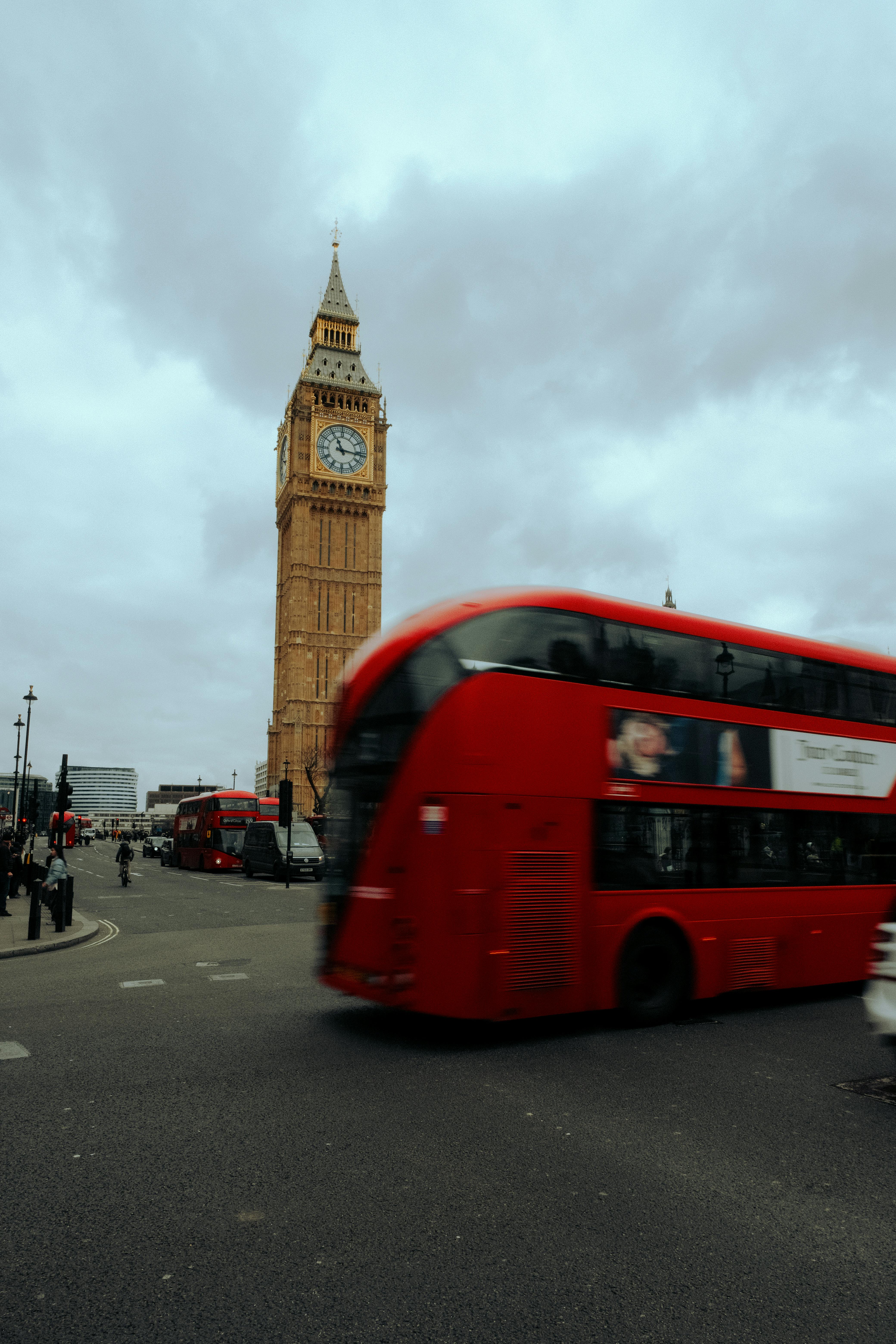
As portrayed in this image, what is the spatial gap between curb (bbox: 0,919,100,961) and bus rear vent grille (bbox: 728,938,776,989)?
32.0 feet

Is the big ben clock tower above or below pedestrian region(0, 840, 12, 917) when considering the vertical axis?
above

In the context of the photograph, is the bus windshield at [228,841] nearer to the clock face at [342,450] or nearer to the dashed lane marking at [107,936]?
the dashed lane marking at [107,936]

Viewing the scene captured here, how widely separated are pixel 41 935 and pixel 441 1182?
12.5m

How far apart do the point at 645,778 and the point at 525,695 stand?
4.77ft

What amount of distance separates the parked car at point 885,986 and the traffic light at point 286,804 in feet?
69.3

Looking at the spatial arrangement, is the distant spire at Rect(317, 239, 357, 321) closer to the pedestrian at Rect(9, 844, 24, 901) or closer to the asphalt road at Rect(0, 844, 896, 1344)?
the pedestrian at Rect(9, 844, 24, 901)

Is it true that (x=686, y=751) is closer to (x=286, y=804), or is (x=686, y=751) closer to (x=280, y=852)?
(x=286, y=804)

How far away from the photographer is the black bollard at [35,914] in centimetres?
1338

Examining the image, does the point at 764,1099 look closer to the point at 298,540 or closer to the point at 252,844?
the point at 252,844

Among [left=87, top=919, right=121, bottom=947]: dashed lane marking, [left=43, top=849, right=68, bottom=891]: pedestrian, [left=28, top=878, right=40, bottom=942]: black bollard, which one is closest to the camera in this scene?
[left=28, top=878, right=40, bottom=942]: black bollard

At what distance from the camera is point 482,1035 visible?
24.8 feet

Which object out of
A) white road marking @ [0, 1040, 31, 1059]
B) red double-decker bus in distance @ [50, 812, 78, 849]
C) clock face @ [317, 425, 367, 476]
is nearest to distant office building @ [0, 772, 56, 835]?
red double-decker bus in distance @ [50, 812, 78, 849]

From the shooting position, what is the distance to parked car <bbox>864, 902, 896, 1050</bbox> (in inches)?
224

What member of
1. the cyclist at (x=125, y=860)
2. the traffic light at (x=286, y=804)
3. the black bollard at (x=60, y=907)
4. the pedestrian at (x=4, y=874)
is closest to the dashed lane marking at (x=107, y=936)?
the black bollard at (x=60, y=907)
